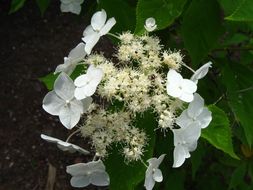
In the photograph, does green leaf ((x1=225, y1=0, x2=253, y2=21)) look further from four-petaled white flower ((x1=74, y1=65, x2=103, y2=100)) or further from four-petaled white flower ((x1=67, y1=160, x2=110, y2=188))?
four-petaled white flower ((x1=67, y1=160, x2=110, y2=188))

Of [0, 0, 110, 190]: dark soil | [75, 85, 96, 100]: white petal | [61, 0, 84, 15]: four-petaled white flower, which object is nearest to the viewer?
[75, 85, 96, 100]: white petal

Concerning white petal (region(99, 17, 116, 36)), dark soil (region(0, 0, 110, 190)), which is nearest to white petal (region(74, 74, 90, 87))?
white petal (region(99, 17, 116, 36))

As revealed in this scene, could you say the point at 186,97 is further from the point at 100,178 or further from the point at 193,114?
the point at 100,178

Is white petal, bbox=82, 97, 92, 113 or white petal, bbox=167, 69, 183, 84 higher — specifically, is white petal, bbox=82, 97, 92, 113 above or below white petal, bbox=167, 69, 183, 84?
below

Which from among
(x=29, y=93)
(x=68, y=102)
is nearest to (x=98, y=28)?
(x=68, y=102)

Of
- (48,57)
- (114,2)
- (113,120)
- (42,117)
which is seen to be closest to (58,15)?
(48,57)

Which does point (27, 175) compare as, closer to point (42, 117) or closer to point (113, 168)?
point (42, 117)
